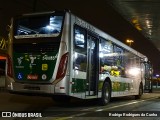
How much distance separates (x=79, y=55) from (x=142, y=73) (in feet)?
40.3

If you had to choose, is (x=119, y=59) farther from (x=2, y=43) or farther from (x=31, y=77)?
(x=2, y=43)

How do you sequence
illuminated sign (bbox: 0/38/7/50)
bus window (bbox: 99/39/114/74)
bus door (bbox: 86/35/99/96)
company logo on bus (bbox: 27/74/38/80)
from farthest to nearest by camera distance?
illuminated sign (bbox: 0/38/7/50) < bus window (bbox: 99/39/114/74) < bus door (bbox: 86/35/99/96) < company logo on bus (bbox: 27/74/38/80)

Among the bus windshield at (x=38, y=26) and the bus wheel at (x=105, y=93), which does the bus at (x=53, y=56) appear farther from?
the bus wheel at (x=105, y=93)

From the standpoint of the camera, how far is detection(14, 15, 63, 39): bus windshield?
45.3 feet

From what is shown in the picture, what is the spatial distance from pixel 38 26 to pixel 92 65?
287 cm

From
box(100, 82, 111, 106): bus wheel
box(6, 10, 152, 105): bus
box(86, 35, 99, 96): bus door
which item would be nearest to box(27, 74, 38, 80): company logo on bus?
box(6, 10, 152, 105): bus

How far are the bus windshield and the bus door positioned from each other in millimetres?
1907

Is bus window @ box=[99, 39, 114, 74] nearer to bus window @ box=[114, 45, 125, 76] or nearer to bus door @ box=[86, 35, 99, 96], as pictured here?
bus door @ box=[86, 35, 99, 96]

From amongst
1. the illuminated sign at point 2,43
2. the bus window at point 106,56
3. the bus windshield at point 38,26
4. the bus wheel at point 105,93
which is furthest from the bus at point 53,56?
the illuminated sign at point 2,43

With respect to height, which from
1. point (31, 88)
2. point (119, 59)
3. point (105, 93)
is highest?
point (119, 59)

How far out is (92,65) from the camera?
15.8m

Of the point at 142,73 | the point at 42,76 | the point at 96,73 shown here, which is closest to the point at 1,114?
the point at 42,76

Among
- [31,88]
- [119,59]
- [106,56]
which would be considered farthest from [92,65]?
[119,59]

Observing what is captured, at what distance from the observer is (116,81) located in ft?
A: 62.2
